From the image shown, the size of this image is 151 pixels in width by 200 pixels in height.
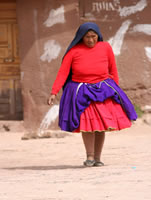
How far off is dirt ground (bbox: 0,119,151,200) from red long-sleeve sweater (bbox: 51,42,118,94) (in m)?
0.85

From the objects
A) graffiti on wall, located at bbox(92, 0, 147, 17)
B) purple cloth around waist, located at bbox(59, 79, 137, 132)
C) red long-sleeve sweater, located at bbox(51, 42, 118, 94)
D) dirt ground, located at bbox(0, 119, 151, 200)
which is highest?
graffiti on wall, located at bbox(92, 0, 147, 17)

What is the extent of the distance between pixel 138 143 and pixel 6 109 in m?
2.88

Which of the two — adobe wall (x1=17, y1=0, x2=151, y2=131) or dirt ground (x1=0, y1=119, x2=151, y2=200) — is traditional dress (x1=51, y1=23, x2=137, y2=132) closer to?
dirt ground (x1=0, y1=119, x2=151, y2=200)

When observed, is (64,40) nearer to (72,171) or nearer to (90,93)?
(90,93)

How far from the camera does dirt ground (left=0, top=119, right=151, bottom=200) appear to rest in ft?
11.8

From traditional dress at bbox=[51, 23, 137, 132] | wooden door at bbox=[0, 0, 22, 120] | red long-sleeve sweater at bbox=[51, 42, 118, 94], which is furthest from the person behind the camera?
wooden door at bbox=[0, 0, 22, 120]

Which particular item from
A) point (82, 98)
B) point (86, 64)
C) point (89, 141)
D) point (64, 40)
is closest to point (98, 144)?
point (89, 141)

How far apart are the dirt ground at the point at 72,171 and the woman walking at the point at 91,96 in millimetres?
360

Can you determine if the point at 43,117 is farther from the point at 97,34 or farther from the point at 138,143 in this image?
the point at 97,34

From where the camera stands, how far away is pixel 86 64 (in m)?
5.05

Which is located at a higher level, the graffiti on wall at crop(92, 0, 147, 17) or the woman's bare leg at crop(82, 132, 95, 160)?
the graffiti on wall at crop(92, 0, 147, 17)

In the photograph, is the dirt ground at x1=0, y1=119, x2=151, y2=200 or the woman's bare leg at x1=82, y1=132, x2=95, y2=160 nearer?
the dirt ground at x1=0, y1=119, x2=151, y2=200

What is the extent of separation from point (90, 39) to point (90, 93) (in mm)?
516

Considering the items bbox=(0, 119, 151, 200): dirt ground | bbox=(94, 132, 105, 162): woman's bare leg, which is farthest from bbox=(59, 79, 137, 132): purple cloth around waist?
bbox=(0, 119, 151, 200): dirt ground
